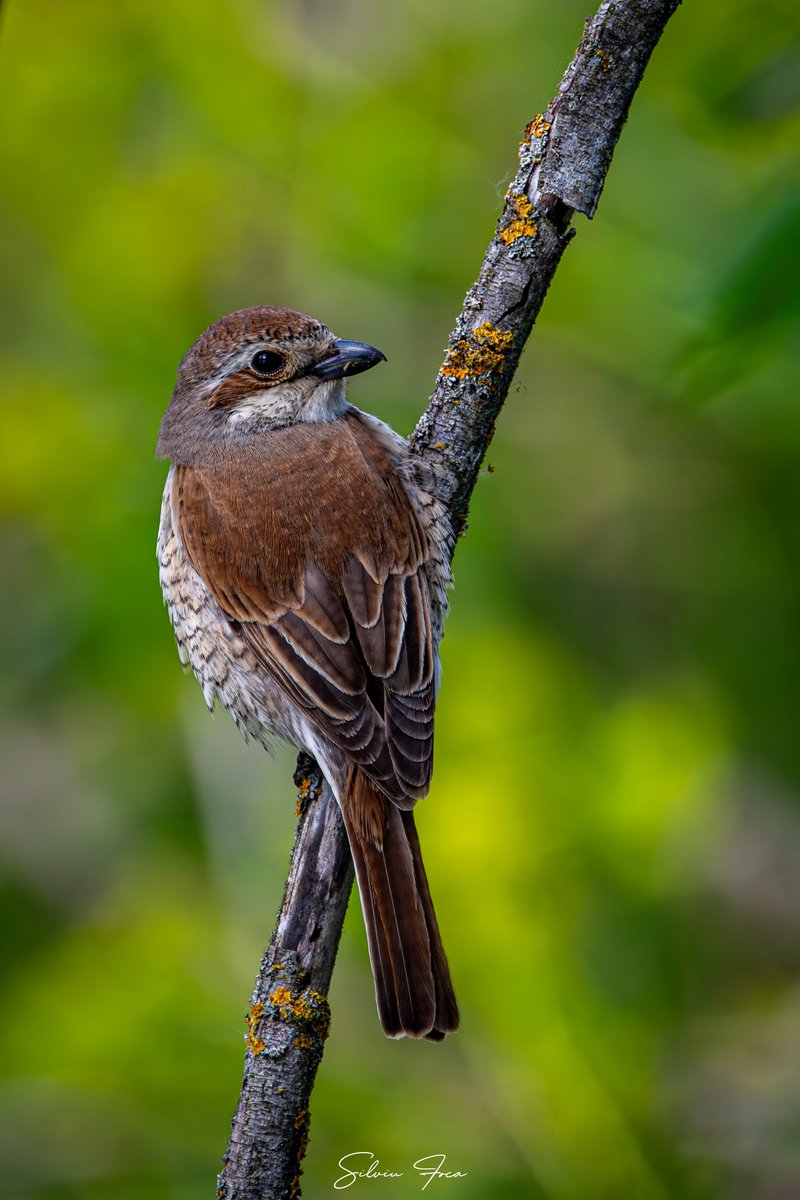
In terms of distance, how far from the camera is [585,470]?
5.02m

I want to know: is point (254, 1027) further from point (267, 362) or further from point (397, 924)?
point (267, 362)

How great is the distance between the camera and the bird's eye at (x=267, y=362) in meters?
3.80

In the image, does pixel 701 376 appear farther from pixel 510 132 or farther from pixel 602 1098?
pixel 510 132

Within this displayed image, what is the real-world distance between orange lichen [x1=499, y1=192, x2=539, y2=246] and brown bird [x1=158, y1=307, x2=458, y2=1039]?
2.09 feet

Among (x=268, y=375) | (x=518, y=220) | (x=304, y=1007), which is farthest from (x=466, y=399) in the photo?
(x=304, y=1007)

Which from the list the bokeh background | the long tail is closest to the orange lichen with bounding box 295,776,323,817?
the long tail

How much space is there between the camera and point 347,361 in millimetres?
3740

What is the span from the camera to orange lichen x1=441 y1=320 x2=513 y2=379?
9.42 ft

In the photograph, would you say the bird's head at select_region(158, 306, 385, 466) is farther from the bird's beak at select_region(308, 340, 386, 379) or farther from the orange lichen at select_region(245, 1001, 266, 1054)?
the orange lichen at select_region(245, 1001, 266, 1054)

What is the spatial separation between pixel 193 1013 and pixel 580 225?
2851 millimetres

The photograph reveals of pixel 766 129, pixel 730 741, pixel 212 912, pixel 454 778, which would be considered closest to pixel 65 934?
pixel 212 912
